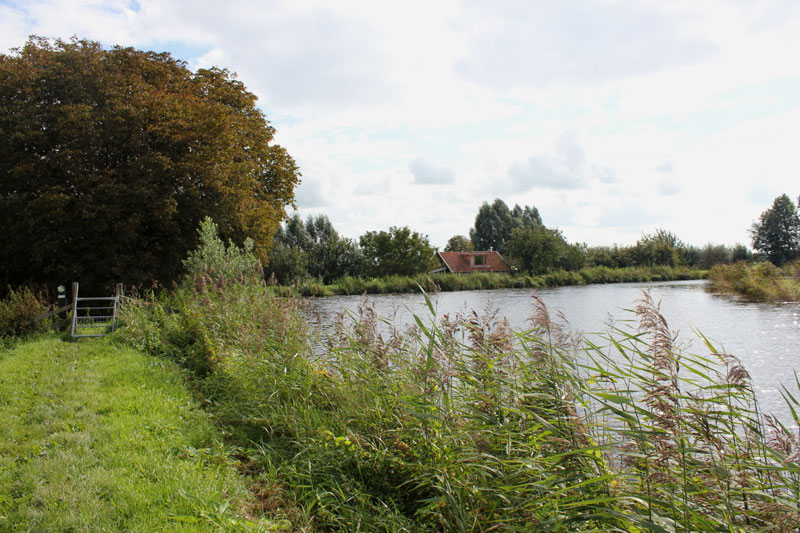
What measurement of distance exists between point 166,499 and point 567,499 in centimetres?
271

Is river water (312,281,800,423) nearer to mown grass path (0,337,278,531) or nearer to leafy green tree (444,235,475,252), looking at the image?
mown grass path (0,337,278,531)

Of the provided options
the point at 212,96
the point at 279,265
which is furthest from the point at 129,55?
the point at 279,265

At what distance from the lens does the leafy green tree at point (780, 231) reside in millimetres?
51656

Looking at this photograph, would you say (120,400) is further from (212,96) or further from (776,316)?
(776,316)

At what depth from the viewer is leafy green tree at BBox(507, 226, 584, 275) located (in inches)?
2003

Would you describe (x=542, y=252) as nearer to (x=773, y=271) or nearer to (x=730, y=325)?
(x=773, y=271)

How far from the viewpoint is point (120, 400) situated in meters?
5.79

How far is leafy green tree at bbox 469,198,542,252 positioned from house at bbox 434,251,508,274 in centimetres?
1420

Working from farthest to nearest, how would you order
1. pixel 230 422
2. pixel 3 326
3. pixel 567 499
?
pixel 3 326 → pixel 230 422 → pixel 567 499

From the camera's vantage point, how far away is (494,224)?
7506 centimetres

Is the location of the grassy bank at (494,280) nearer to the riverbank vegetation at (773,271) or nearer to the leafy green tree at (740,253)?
the leafy green tree at (740,253)

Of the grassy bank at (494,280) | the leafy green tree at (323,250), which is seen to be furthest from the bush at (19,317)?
the leafy green tree at (323,250)

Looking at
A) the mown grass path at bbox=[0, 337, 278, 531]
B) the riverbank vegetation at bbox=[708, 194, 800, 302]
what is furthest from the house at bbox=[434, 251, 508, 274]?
the mown grass path at bbox=[0, 337, 278, 531]

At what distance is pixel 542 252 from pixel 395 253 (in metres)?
15.4
